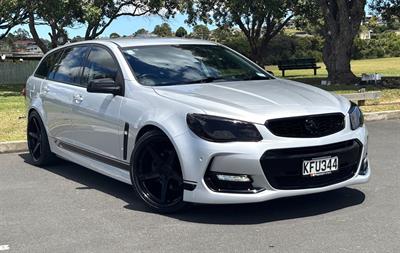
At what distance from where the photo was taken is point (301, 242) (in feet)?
15.4

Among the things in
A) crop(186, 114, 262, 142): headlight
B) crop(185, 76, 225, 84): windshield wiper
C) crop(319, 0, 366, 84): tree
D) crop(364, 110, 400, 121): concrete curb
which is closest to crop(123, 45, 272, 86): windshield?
crop(185, 76, 225, 84): windshield wiper

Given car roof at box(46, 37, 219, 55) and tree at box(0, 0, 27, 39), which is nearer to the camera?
car roof at box(46, 37, 219, 55)

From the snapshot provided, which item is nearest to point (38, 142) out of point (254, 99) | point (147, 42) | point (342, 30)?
point (147, 42)

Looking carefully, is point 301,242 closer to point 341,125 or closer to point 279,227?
point 279,227

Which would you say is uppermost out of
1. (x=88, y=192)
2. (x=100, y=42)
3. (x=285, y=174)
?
(x=100, y=42)

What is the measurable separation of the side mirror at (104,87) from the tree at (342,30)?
47.0 feet

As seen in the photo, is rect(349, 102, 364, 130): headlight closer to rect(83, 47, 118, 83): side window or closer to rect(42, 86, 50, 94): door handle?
rect(83, 47, 118, 83): side window

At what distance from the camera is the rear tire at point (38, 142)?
7.81m

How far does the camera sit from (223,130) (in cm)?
507

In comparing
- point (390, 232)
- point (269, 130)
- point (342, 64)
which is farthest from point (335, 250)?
point (342, 64)

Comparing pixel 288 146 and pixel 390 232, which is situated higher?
pixel 288 146

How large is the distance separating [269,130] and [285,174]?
1.33ft

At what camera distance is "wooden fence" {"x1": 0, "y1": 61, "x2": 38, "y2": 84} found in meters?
35.9

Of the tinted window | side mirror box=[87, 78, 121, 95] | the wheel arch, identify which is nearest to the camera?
the wheel arch
